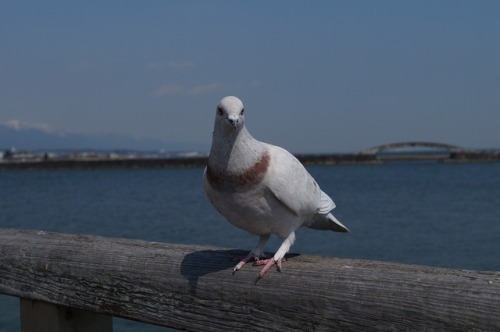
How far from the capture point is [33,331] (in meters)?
2.91

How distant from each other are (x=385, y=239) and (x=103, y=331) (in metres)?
18.5

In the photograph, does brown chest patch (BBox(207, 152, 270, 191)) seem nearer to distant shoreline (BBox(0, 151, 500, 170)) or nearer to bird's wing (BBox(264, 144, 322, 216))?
bird's wing (BBox(264, 144, 322, 216))

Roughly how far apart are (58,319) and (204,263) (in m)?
0.72

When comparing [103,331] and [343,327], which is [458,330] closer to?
[343,327]

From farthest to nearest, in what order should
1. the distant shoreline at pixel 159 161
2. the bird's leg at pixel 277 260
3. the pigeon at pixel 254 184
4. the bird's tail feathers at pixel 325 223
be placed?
the distant shoreline at pixel 159 161 → the bird's tail feathers at pixel 325 223 → the pigeon at pixel 254 184 → the bird's leg at pixel 277 260

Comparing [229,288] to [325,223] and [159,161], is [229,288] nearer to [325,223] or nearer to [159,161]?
[325,223]

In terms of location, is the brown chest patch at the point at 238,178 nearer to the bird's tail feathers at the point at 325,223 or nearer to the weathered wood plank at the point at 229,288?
the weathered wood plank at the point at 229,288

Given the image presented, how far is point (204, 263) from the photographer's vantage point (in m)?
2.63

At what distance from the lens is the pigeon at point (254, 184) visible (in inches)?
104

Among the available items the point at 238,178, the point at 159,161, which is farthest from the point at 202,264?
the point at 159,161

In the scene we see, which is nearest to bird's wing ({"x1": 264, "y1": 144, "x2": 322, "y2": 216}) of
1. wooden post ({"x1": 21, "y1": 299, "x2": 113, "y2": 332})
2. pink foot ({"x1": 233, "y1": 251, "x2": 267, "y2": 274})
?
pink foot ({"x1": 233, "y1": 251, "x2": 267, "y2": 274})

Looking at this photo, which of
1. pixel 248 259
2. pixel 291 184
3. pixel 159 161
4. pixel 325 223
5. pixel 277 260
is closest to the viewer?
pixel 277 260

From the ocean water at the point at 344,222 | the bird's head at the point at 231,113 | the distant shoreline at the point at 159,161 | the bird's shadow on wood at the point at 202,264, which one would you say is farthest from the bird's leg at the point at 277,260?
the distant shoreline at the point at 159,161

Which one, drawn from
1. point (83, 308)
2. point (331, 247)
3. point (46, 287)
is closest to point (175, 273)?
point (83, 308)
